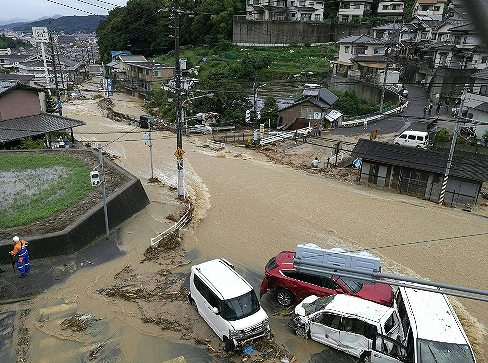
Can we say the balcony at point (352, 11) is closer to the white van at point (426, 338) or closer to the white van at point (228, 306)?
the white van at point (426, 338)

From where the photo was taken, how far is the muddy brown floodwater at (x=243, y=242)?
11.4 metres

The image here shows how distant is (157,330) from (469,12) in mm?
11932

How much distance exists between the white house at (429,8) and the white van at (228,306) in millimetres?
70612

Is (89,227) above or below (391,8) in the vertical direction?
below

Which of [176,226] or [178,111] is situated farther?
[178,111]

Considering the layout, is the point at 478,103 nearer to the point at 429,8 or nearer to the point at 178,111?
the point at 178,111

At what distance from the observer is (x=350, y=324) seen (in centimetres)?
1078

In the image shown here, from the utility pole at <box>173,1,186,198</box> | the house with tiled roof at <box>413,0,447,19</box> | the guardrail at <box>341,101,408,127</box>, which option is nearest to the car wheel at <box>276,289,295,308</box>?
the utility pole at <box>173,1,186,198</box>

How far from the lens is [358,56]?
52.5m

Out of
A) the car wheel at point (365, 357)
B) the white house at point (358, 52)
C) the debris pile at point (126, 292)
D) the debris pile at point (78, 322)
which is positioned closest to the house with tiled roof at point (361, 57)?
the white house at point (358, 52)

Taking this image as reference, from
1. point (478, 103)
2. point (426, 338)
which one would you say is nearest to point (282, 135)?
point (478, 103)

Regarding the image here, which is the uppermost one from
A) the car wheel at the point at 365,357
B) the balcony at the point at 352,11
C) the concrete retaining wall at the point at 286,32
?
the balcony at the point at 352,11

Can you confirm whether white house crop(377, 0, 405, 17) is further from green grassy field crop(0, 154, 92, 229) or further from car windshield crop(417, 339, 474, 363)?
car windshield crop(417, 339, 474, 363)

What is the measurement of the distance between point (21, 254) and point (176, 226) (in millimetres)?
6291
